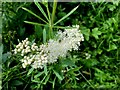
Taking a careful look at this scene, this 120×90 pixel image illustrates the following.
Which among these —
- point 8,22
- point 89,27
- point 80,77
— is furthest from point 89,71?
point 8,22

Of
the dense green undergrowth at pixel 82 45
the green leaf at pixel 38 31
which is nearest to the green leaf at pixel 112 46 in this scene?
the dense green undergrowth at pixel 82 45

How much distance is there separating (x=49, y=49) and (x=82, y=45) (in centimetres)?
48

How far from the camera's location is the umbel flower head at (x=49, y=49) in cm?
127

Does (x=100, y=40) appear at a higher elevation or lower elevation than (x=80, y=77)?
higher

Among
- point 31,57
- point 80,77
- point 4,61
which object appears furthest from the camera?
point 80,77

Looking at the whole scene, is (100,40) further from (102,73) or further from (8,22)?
(8,22)

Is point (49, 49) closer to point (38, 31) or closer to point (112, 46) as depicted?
point (38, 31)

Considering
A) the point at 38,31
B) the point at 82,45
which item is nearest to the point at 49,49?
the point at 38,31

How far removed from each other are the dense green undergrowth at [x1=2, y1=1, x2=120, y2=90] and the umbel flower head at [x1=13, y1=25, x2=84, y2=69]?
0.16m

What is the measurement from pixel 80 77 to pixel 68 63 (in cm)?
30

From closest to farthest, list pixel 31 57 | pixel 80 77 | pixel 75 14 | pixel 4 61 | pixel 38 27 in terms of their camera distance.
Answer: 1. pixel 31 57
2. pixel 4 61
3. pixel 38 27
4. pixel 80 77
5. pixel 75 14

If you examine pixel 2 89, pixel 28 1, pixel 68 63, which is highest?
pixel 28 1

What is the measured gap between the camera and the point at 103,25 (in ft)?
5.66

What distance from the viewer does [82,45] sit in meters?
1.73
